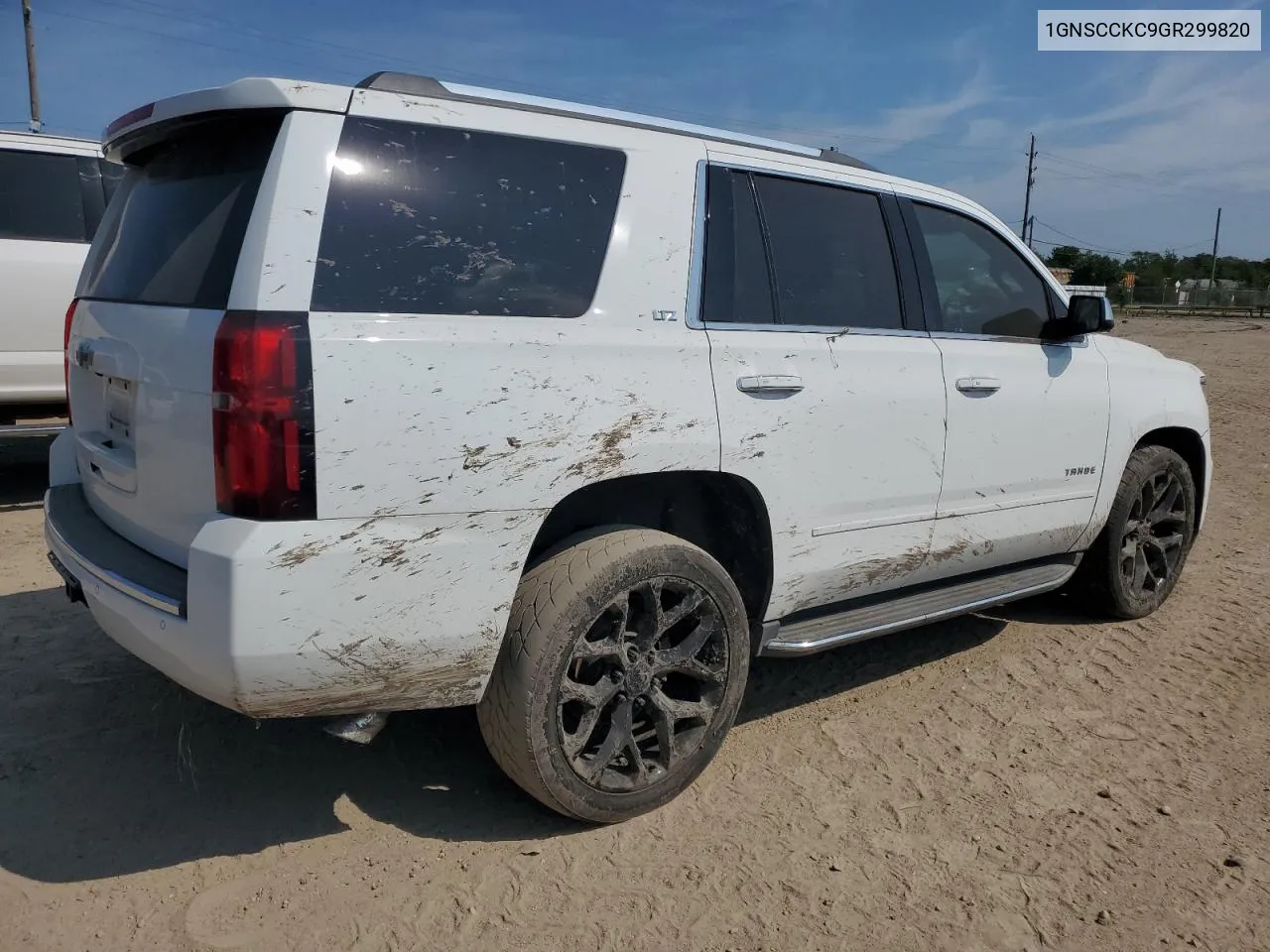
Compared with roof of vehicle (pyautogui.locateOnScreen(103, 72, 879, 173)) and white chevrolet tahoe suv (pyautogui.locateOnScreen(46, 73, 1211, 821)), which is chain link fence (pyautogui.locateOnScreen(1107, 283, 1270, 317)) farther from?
roof of vehicle (pyautogui.locateOnScreen(103, 72, 879, 173))

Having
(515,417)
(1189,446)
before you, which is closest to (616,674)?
(515,417)

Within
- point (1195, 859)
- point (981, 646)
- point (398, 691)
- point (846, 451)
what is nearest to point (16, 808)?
point (398, 691)

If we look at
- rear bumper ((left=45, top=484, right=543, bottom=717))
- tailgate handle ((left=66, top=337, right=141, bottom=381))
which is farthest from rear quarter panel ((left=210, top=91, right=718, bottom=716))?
tailgate handle ((left=66, top=337, right=141, bottom=381))

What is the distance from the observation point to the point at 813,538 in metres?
3.35

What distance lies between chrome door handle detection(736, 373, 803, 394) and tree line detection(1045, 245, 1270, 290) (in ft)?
228

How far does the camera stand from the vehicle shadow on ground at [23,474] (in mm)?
6621

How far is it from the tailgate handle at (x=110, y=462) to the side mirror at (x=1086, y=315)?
3562 millimetres

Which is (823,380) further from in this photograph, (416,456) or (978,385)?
(416,456)

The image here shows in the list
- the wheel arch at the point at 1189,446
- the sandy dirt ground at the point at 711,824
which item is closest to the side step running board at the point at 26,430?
the sandy dirt ground at the point at 711,824

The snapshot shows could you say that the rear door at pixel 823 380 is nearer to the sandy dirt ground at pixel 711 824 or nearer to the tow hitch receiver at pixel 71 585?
the sandy dirt ground at pixel 711 824

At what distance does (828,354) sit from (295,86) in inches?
71.2

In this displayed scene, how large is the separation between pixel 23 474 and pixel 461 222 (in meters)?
6.50

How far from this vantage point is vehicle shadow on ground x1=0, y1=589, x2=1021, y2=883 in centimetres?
286

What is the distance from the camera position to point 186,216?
2752 millimetres
